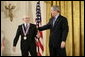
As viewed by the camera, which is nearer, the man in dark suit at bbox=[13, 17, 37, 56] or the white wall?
the man in dark suit at bbox=[13, 17, 37, 56]

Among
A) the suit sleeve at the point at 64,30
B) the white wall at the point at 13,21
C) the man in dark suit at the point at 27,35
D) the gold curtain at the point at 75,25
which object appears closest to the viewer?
the suit sleeve at the point at 64,30

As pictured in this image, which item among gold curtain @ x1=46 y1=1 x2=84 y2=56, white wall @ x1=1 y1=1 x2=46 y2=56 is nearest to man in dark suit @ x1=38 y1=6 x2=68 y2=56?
gold curtain @ x1=46 y1=1 x2=84 y2=56

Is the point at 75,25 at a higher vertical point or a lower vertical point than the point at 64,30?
lower

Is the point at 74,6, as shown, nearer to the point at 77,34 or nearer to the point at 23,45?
the point at 77,34

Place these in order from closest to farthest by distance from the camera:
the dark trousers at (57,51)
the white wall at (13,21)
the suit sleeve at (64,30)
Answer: the suit sleeve at (64,30) → the dark trousers at (57,51) → the white wall at (13,21)

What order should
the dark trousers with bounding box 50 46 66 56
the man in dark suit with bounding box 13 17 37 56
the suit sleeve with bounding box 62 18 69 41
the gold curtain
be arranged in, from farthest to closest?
the gold curtain
the man in dark suit with bounding box 13 17 37 56
the dark trousers with bounding box 50 46 66 56
the suit sleeve with bounding box 62 18 69 41

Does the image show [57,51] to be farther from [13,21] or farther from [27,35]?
[13,21]

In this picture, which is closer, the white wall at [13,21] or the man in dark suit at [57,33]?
the man in dark suit at [57,33]

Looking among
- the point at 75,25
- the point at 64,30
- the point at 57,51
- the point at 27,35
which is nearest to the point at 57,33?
the point at 64,30

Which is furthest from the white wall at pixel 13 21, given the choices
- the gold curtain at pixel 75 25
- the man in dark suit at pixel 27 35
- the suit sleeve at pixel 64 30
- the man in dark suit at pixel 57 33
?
the suit sleeve at pixel 64 30

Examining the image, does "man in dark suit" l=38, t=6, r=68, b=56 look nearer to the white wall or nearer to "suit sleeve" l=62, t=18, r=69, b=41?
"suit sleeve" l=62, t=18, r=69, b=41

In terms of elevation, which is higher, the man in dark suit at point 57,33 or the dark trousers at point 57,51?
the man in dark suit at point 57,33

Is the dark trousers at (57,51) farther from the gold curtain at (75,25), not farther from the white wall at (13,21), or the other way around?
the white wall at (13,21)

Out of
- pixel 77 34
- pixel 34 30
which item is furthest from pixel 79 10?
pixel 34 30
